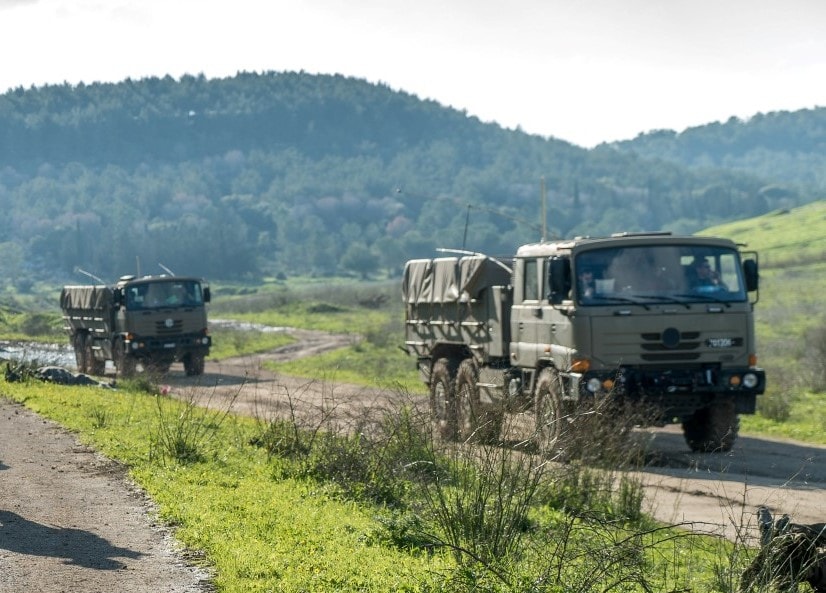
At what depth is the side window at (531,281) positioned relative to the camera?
683 inches

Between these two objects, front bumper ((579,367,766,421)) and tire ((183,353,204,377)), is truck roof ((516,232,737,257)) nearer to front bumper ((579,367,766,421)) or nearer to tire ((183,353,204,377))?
front bumper ((579,367,766,421))

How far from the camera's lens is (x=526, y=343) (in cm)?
1764

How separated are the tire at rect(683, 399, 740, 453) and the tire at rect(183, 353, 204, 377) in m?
19.2

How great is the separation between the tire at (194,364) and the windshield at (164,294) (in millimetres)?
1366

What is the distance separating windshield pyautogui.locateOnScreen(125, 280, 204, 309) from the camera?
33938 millimetres

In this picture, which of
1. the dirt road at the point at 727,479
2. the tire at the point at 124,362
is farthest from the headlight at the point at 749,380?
the tire at the point at 124,362

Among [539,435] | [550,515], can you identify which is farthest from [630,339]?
[539,435]

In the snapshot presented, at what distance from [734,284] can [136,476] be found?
7.95 metres

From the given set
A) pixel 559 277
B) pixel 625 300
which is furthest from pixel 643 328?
pixel 559 277

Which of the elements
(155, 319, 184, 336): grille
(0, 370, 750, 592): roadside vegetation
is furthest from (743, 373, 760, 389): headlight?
(155, 319, 184, 336): grille

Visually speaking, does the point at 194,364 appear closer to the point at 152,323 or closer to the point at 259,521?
the point at 152,323

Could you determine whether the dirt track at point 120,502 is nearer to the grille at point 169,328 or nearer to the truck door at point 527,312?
the truck door at point 527,312

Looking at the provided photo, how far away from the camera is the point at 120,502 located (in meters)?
11.8

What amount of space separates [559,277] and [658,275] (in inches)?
52.5
